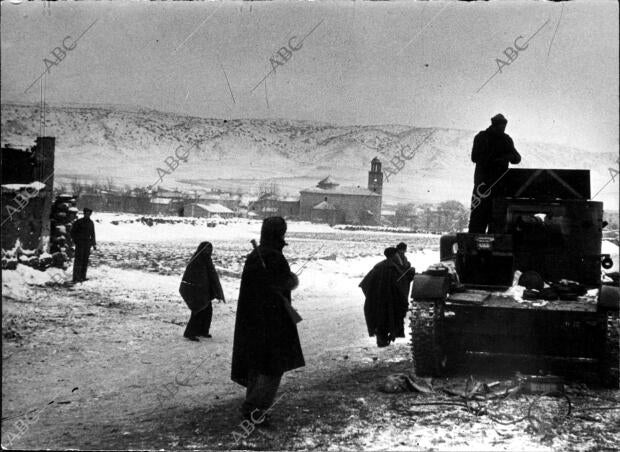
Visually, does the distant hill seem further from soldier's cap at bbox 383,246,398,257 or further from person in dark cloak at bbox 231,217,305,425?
person in dark cloak at bbox 231,217,305,425

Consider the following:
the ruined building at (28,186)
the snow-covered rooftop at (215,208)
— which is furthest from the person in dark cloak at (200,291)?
the snow-covered rooftop at (215,208)

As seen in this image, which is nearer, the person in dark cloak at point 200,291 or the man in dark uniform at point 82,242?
the person in dark cloak at point 200,291

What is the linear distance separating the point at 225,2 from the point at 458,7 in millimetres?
3261

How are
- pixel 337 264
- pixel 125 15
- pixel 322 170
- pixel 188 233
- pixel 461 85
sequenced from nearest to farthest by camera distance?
1. pixel 125 15
2. pixel 461 85
3. pixel 322 170
4. pixel 337 264
5. pixel 188 233

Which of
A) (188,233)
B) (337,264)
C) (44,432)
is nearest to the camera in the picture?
(44,432)

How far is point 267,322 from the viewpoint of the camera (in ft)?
15.6

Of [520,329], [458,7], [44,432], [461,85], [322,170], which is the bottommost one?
[44,432]

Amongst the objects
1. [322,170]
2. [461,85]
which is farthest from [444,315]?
[322,170]

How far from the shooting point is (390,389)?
5930 mm

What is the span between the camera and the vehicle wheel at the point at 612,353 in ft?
19.8

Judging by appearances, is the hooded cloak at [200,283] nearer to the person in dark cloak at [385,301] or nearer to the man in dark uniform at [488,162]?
the person in dark cloak at [385,301]

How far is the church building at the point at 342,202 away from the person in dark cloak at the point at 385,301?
261 centimetres

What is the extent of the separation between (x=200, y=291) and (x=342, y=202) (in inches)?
297

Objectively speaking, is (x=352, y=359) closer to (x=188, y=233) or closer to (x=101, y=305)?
(x=101, y=305)
